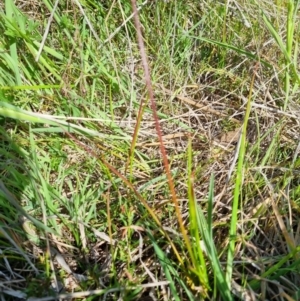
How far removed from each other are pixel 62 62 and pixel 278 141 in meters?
0.71

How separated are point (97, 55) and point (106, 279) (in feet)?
2.40

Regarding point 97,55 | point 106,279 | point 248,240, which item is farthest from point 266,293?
point 97,55

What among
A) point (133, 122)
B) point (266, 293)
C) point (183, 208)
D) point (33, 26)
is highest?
point (33, 26)

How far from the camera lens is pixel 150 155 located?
1.37 meters

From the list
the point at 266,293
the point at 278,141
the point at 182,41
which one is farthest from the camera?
the point at 182,41

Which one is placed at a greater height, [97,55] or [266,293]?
[97,55]

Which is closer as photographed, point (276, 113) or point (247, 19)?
point (276, 113)

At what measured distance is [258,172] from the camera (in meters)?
1.24

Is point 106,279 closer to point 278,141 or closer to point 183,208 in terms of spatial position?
point 183,208

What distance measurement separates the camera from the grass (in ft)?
3.53

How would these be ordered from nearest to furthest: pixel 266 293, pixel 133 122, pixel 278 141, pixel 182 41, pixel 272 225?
pixel 266 293, pixel 272 225, pixel 278 141, pixel 133 122, pixel 182 41

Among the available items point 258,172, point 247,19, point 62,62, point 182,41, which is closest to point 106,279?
point 258,172

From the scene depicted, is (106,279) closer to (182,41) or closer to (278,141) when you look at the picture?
(278,141)

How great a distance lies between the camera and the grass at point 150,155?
1.08 m
